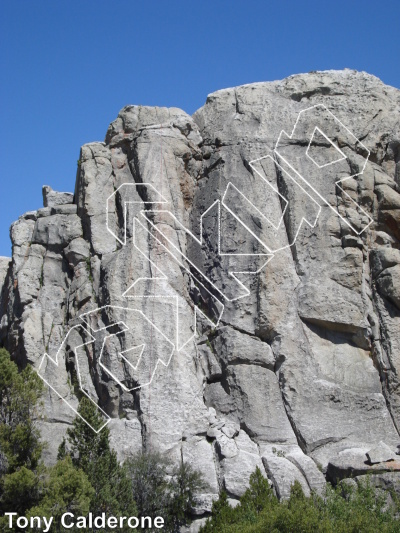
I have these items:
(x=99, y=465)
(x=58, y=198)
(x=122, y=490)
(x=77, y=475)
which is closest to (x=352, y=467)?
(x=122, y=490)

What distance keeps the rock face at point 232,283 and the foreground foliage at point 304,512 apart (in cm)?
96

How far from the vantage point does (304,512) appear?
22.1 metres

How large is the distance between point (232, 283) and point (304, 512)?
10.4 meters

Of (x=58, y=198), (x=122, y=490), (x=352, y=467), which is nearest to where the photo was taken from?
(x=122, y=490)

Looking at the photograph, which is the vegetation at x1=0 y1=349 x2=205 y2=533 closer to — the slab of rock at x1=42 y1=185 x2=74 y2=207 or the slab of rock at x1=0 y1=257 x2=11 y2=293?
the slab of rock at x1=42 y1=185 x2=74 y2=207

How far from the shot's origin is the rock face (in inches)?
1089

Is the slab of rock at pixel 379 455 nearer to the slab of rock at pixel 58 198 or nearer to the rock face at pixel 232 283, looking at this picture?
the rock face at pixel 232 283

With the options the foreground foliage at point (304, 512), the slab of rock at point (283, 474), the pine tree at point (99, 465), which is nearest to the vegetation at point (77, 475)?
the pine tree at point (99, 465)

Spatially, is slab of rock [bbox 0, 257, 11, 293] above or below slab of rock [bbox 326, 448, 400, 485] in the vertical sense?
above

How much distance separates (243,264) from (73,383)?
24.2 feet

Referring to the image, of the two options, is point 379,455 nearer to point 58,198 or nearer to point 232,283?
point 232,283

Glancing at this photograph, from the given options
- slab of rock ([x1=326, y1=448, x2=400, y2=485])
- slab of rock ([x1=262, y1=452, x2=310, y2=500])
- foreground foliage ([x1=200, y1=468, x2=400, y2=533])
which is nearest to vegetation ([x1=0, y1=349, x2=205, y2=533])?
foreground foliage ([x1=200, y1=468, x2=400, y2=533])

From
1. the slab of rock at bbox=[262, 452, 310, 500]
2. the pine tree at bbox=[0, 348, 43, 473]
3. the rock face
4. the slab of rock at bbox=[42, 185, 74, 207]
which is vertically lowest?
the slab of rock at bbox=[262, 452, 310, 500]

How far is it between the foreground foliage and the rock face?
3.16ft
